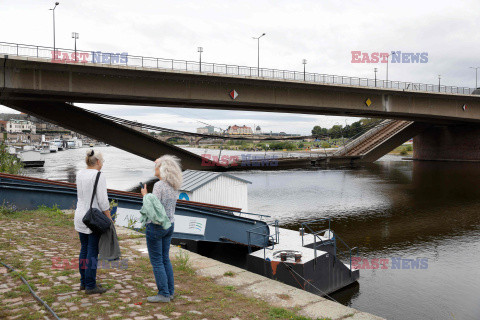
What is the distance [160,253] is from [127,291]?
1.01 meters

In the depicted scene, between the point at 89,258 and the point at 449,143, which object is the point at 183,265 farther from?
the point at 449,143

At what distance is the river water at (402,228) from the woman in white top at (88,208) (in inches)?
324

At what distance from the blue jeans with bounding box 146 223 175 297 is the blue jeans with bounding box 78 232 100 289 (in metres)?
0.77

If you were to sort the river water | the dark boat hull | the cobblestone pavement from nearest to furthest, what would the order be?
the cobblestone pavement
the dark boat hull
the river water

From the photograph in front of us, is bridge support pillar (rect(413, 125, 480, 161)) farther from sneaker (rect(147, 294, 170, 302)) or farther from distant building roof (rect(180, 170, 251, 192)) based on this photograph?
sneaker (rect(147, 294, 170, 302))

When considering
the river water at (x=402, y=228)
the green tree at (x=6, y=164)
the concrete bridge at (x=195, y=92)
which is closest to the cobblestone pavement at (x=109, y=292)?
the river water at (x=402, y=228)

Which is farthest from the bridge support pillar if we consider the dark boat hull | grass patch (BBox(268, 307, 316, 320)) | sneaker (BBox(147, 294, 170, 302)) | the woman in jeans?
sneaker (BBox(147, 294, 170, 302))

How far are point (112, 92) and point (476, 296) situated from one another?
963 inches

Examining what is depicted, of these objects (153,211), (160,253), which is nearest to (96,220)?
(153,211)

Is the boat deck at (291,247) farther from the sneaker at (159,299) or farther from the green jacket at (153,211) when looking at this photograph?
the green jacket at (153,211)

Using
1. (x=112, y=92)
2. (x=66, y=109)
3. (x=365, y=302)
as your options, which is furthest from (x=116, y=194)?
(x=66, y=109)

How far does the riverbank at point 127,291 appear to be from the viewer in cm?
479

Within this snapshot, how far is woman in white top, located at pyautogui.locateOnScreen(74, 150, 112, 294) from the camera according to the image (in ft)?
16.2

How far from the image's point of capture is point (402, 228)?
1928 cm
